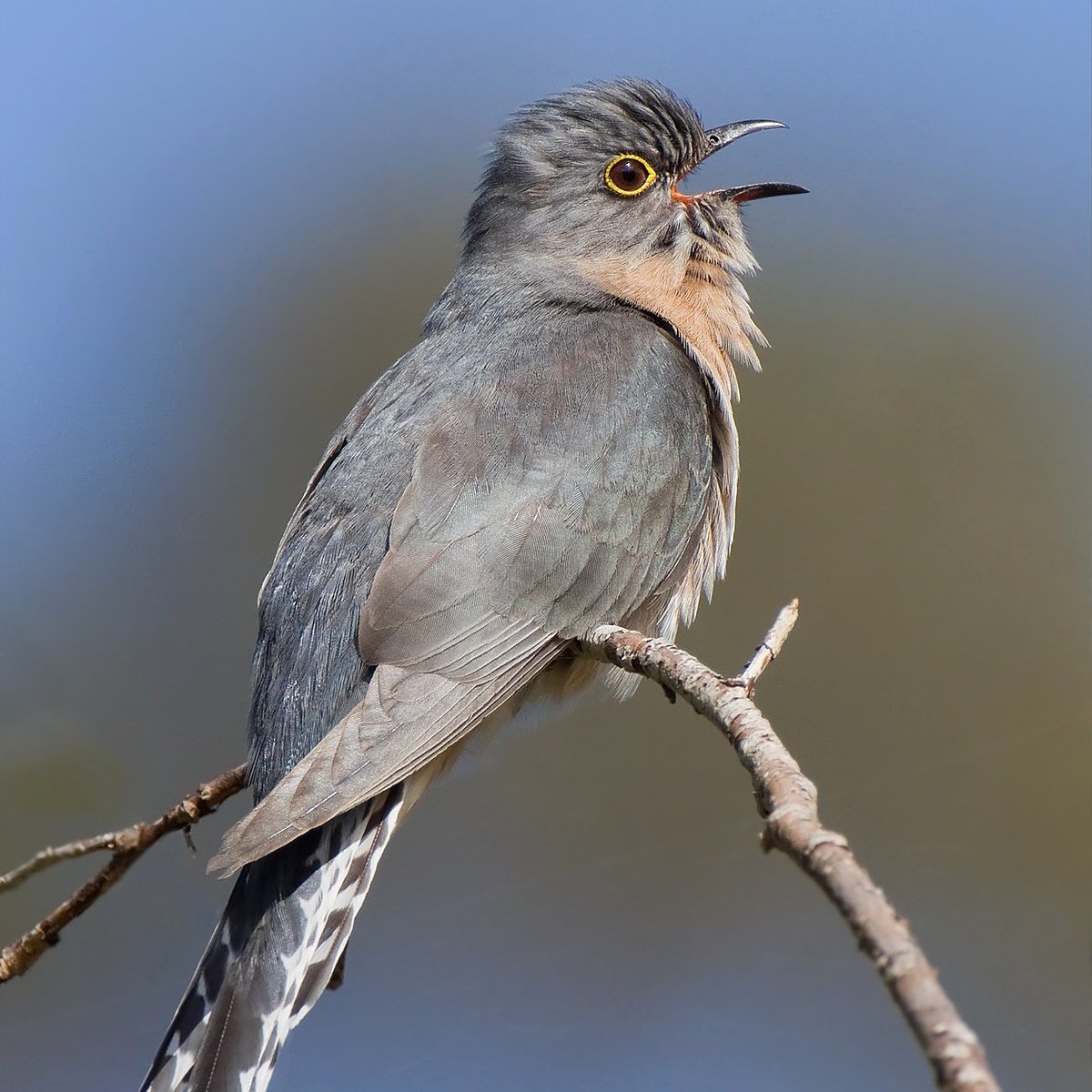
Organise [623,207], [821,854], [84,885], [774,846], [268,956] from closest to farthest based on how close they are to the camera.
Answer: [821,854]
[774,846]
[84,885]
[268,956]
[623,207]

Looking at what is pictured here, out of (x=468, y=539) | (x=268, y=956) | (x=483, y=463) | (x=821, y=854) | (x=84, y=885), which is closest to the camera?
(x=821, y=854)

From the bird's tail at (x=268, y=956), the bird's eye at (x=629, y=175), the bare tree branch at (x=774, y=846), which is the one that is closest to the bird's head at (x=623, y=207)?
the bird's eye at (x=629, y=175)

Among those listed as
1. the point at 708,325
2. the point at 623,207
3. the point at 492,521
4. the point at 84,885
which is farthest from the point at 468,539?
the point at 623,207

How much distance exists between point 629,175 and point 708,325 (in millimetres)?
683

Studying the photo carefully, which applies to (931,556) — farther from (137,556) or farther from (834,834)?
(834,834)

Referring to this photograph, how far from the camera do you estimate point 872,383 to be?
7.81 m

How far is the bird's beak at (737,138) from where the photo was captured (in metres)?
5.18

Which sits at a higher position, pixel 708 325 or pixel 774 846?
pixel 708 325

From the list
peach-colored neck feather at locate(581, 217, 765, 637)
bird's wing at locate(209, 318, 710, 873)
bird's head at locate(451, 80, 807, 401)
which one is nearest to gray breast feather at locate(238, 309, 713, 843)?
bird's wing at locate(209, 318, 710, 873)

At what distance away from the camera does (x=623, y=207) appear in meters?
5.10

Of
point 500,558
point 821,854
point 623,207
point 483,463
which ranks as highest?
point 623,207

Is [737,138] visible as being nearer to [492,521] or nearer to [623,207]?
[623,207]

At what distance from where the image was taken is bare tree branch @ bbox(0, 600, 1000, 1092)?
1.57 m

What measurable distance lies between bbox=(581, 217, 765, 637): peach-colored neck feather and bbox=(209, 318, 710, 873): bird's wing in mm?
240
